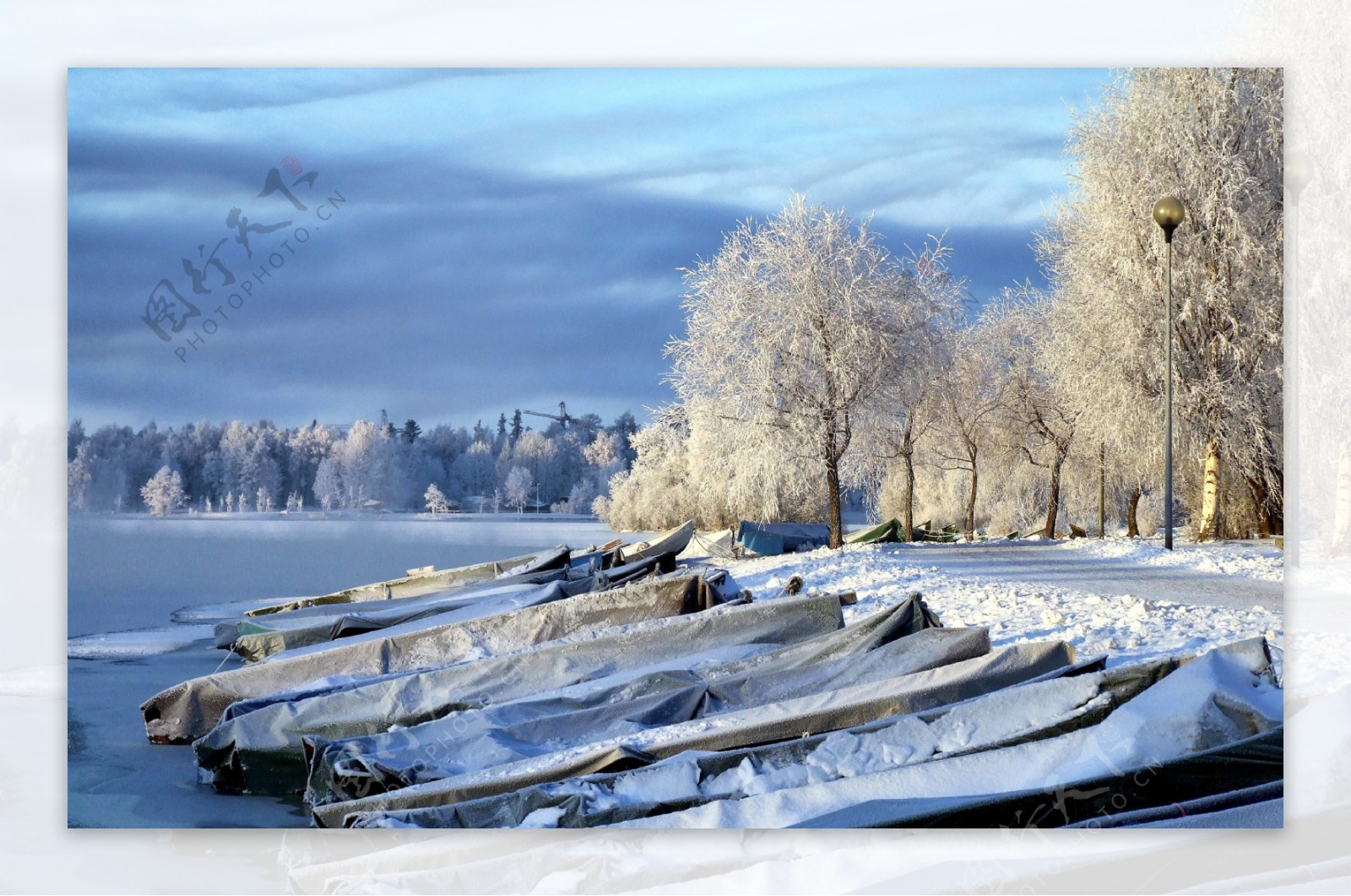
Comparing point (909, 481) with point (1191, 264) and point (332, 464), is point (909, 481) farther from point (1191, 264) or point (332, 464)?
point (332, 464)

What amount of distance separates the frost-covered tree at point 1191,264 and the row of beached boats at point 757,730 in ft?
4.34

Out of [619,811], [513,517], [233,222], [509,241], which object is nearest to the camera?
[619,811]

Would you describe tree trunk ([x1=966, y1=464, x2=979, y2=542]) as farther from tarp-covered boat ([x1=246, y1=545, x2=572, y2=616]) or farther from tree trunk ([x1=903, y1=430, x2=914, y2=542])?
tarp-covered boat ([x1=246, y1=545, x2=572, y2=616])

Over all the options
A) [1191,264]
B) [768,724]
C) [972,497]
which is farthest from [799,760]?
[972,497]

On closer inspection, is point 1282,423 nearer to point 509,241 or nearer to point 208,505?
point 509,241

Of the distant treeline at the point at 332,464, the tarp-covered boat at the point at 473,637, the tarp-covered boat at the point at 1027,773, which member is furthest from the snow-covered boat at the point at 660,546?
the tarp-covered boat at the point at 1027,773

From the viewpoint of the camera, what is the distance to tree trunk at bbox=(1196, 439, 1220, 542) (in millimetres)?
4770

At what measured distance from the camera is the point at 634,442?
17.2ft

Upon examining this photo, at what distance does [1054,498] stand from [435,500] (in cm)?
606

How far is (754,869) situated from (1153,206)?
160 inches

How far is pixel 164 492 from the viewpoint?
14.7 ft

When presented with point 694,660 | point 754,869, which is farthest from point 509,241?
A: point 754,869

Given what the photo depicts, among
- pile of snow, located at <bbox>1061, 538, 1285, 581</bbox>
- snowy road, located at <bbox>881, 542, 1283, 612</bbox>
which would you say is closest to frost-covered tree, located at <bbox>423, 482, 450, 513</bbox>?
snowy road, located at <bbox>881, 542, 1283, 612</bbox>
